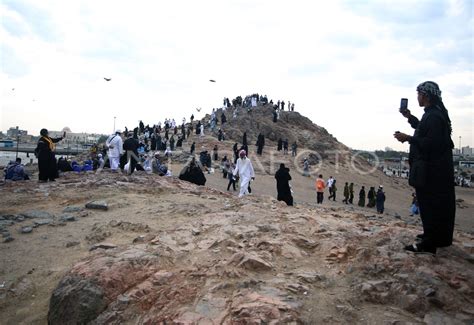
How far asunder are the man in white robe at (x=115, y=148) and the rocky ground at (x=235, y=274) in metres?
5.64

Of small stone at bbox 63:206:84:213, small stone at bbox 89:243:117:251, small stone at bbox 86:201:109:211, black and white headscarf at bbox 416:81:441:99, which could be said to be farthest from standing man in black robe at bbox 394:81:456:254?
small stone at bbox 63:206:84:213

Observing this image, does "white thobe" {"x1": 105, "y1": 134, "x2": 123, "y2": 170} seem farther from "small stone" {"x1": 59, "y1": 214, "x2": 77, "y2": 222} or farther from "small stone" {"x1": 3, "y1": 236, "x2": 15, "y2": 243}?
"small stone" {"x1": 3, "y1": 236, "x2": 15, "y2": 243}

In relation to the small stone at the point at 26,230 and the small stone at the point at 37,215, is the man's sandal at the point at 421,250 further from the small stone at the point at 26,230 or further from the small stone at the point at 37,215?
the small stone at the point at 37,215

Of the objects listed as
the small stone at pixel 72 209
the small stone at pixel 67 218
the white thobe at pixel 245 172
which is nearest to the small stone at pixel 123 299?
the small stone at pixel 67 218

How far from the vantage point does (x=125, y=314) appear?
3.05 metres

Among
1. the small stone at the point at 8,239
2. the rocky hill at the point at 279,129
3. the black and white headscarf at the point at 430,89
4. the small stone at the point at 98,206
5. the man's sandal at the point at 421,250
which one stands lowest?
the small stone at the point at 8,239

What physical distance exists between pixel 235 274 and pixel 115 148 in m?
8.92

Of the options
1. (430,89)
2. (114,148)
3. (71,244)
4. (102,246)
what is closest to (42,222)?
(71,244)

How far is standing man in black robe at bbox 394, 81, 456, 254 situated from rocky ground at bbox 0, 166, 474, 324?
0.19 meters

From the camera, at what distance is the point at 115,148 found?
1128cm

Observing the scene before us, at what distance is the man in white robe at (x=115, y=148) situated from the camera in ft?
36.4

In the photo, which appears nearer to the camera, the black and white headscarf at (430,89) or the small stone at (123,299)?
the small stone at (123,299)

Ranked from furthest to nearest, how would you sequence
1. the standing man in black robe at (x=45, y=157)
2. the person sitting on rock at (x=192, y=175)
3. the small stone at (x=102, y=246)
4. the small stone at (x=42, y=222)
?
the person sitting on rock at (x=192, y=175) < the standing man in black robe at (x=45, y=157) < the small stone at (x=42, y=222) < the small stone at (x=102, y=246)

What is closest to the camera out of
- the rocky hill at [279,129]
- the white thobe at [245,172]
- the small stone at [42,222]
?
the small stone at [42,222]
